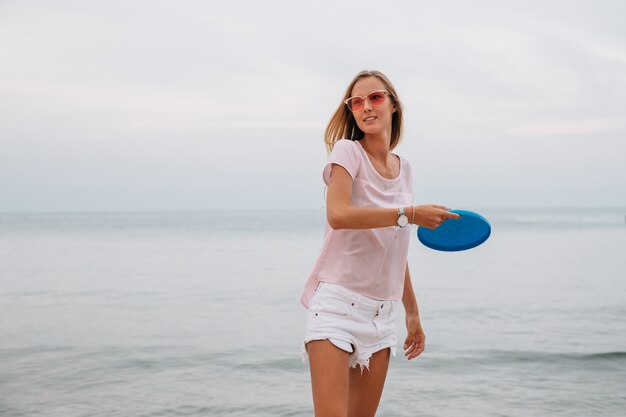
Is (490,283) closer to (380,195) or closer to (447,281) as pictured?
(447,281)

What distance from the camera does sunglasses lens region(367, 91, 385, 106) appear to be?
3.41 meters

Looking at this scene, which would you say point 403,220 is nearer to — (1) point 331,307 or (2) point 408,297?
(1) point 331,307

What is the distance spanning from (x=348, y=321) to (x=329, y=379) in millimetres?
268

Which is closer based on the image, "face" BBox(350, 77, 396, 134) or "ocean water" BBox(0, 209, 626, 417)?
"face" BBox(350, 77, 396, 134)

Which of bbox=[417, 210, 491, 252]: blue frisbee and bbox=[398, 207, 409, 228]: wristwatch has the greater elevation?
bbox=[398, 207, 409, 228]: wristwatch

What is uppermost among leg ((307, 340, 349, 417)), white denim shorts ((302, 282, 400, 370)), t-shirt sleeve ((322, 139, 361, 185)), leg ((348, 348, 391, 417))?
t-shirt sleeve ((322, 139, 361, 185))

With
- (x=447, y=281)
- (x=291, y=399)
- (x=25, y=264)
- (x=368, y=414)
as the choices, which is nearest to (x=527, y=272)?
(x=447, y=281)

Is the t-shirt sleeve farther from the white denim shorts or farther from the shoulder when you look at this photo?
the white denim shorts

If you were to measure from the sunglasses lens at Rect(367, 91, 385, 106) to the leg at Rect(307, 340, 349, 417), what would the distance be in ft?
3.65

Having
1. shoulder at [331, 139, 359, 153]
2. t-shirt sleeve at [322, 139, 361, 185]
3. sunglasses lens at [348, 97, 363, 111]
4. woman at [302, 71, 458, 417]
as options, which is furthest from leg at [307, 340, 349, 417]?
sunglasses lens at [348, 97, 363, 111]

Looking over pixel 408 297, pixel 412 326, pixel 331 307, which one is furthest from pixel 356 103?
pixel 412 326

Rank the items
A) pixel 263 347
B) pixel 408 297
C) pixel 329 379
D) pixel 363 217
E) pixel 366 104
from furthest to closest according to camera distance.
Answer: pixel 263 347
pixel 408 297
pixel 366 104
pixel 329 379
pixel 363 217

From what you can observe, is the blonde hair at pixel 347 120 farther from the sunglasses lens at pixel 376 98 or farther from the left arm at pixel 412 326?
the left arm at pixel 412 326

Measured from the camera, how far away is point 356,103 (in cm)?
344
